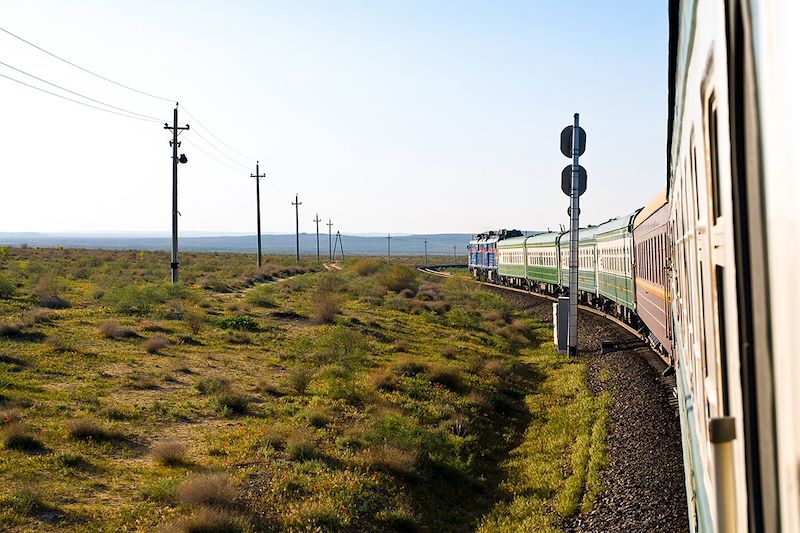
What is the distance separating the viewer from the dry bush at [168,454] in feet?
42.2

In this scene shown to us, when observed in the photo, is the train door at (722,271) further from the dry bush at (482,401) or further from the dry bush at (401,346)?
the dry bush at (401,346)

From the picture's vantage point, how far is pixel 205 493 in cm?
1068

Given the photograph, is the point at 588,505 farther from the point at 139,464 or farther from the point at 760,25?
the point at 760,25

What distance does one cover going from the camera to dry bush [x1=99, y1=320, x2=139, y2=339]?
24906 mm

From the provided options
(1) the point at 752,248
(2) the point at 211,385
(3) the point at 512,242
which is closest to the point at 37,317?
(2) the point at 211,385

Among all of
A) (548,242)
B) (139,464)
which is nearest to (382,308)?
(548,242)

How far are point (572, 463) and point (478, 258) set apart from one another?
62377 millimetres

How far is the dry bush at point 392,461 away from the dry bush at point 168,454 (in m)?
2.98

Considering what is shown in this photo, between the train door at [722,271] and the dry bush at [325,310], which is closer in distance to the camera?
the train door at [722,271]

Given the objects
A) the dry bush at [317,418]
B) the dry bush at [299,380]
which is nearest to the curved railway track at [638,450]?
the dry bush at [317,418]

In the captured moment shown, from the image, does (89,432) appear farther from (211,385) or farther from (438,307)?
(438,307)

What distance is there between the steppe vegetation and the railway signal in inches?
66.5

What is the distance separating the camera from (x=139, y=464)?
42.1 ft

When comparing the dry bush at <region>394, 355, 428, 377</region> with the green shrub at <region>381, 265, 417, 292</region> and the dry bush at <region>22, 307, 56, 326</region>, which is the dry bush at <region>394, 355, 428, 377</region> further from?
the green shrub at <region>381, 265, 417, 292</region>
